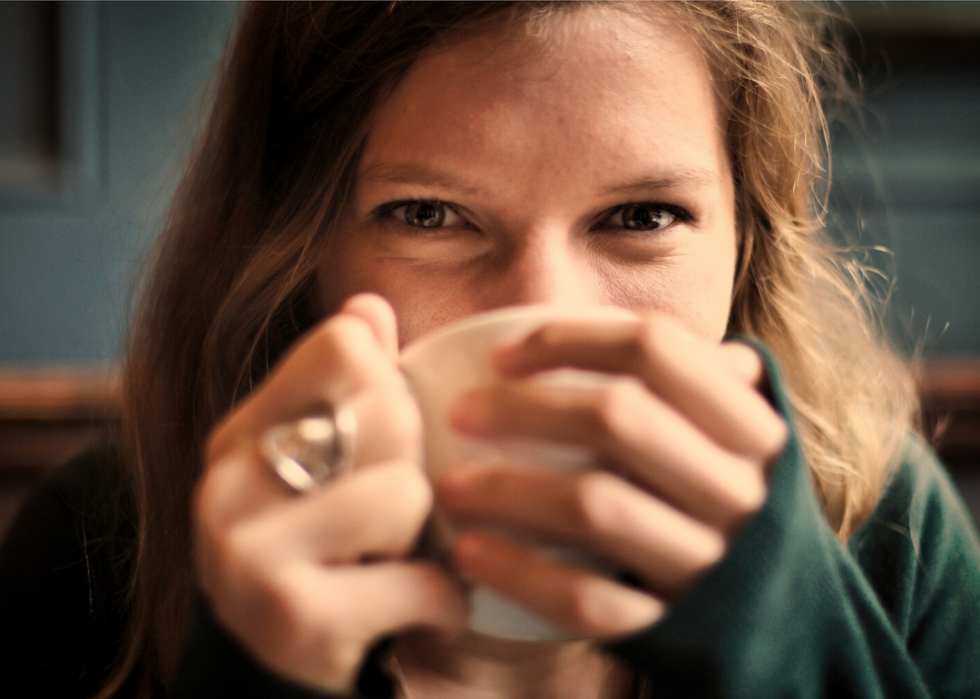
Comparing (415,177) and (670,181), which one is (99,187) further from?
(670,181)

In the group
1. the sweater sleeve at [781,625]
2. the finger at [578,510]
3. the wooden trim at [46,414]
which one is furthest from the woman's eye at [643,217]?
the wooden trim at [46,414]

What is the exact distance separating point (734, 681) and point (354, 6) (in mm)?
657

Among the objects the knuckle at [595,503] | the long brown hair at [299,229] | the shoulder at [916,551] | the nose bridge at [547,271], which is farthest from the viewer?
the shoulder at [916,551]

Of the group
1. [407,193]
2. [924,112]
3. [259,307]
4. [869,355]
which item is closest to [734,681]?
[407,193]

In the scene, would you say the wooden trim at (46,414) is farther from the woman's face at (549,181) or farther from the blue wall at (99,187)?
the woman's face at (549,181)

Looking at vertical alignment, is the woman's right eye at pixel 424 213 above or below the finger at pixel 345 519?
above

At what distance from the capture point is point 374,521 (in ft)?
1.30

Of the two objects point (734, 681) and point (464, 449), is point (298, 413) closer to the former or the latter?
point (464, 449)

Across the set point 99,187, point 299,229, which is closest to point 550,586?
point 299,229

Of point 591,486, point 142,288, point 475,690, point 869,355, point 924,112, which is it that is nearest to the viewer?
point 591,486

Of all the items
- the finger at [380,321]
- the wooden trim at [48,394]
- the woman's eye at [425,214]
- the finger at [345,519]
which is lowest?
the wooden trim at [48,394]

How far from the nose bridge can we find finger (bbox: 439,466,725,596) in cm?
25

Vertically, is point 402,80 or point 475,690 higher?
point 402,80

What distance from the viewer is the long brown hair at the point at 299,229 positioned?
762 millimetres
